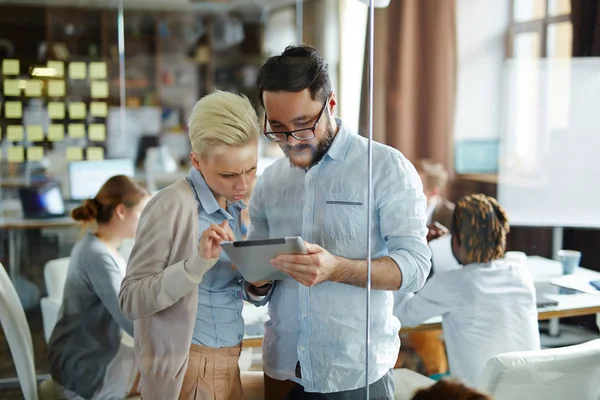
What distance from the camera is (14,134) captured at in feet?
4.99

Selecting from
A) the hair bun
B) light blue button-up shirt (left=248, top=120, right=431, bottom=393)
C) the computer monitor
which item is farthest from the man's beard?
the hair bun

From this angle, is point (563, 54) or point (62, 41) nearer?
point (62, 41)

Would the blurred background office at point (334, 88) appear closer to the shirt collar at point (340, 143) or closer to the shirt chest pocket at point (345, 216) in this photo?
the shirt collar at point (340, 143)

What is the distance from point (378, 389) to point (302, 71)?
0.74m

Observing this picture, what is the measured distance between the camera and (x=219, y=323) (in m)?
1.37

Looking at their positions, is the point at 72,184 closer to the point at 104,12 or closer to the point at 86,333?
the point at 86,333

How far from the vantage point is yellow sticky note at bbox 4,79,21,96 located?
1.53 m

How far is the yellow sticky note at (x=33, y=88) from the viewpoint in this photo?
1.53 m

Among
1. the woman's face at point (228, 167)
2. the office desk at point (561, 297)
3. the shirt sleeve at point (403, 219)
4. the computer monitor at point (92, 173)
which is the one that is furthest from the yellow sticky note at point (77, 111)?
the office desk at point (561, 297)

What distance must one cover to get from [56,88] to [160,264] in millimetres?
515

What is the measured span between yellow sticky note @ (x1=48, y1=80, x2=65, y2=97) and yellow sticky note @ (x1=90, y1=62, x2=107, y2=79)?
0.07m


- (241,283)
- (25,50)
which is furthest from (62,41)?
(241,283)

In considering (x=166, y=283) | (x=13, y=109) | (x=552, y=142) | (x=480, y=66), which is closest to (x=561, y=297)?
(x=552, y=142)

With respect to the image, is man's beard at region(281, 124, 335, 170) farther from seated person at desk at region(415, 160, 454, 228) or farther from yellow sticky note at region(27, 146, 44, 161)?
yellow sticky note at region(27, 146, 44, 161)
